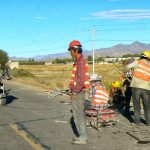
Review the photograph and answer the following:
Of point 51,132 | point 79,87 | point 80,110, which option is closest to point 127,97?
point 51,132

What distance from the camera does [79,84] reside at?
9195 mm

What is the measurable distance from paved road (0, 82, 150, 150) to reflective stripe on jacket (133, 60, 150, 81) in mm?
1267

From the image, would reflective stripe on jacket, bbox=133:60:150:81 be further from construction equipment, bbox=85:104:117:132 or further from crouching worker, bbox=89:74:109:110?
construction equipment, bbox=85:104:117:132

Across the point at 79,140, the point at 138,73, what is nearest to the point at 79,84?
the point at 79,140

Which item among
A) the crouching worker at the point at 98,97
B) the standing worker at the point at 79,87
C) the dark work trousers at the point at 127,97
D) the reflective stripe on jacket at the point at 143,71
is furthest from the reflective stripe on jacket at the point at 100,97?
the dark work trousers at the point at 127,97

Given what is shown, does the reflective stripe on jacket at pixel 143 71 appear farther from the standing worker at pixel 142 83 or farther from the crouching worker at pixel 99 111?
the crouching worker at pixel 99 111

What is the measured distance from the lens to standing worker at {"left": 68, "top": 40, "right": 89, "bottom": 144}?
30.2 feet

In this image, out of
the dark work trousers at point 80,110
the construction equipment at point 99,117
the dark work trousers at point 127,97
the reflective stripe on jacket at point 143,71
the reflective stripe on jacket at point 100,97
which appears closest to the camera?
the dark work trousers at point 80,110

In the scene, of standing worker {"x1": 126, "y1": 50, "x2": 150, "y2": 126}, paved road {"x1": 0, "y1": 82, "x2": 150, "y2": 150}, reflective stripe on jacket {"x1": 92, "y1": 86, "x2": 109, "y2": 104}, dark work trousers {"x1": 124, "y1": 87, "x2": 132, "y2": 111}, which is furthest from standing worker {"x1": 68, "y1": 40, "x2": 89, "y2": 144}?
dark work trousers {"x1": 124, "y1": 87, "x2": 132, "y2": 111}

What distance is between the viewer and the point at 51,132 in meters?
10.7

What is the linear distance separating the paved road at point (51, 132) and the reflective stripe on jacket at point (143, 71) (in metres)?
1.27

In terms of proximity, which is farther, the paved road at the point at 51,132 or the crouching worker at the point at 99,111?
the crouching worker at the point at 99,111

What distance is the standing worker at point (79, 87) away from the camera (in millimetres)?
9211

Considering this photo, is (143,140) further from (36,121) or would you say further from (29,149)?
(36,121)
